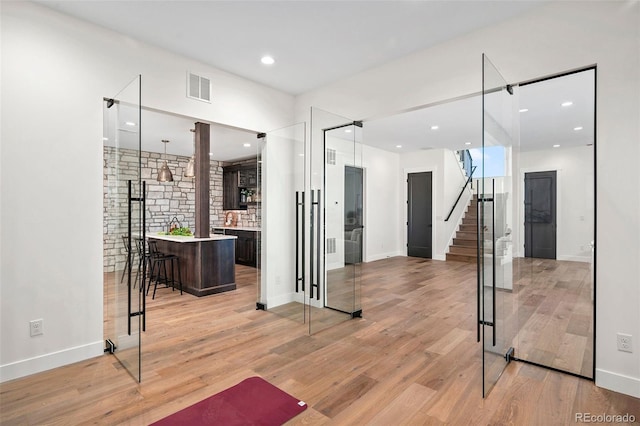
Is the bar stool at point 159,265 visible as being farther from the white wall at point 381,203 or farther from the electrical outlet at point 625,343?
the electrical outlet at point 625,343

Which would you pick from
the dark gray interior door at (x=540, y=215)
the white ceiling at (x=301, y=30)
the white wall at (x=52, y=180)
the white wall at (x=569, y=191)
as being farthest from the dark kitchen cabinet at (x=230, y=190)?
the dark gray interior door at (x=540, y=215)

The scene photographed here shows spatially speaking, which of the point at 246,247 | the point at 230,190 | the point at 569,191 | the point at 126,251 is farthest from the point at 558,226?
the point at 126,251

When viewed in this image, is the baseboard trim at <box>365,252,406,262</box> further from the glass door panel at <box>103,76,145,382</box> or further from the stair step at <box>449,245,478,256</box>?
the glass door panel at <box>103,76,145,382</box>

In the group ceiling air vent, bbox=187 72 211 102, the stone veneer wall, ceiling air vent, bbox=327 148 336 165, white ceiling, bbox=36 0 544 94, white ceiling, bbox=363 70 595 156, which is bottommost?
the stone veneer wall

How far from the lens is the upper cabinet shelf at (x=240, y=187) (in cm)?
862

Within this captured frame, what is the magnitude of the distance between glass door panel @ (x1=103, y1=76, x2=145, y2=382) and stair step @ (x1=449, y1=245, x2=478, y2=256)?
7.60 metres

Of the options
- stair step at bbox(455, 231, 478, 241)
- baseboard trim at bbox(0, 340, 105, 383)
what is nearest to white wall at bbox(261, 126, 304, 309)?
baseboard trim at bbox(0, 340, 105, 383)

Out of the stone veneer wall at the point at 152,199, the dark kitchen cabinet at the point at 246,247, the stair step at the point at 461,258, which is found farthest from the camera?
the stair step at the point at 461,258

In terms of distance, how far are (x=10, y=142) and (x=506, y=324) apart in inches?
173

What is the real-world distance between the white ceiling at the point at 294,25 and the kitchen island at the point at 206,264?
2733mm

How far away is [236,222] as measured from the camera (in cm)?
944

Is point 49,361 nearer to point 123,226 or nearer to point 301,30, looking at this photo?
point 123,226

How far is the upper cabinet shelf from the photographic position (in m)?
8.62

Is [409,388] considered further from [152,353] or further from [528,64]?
[528,64]
